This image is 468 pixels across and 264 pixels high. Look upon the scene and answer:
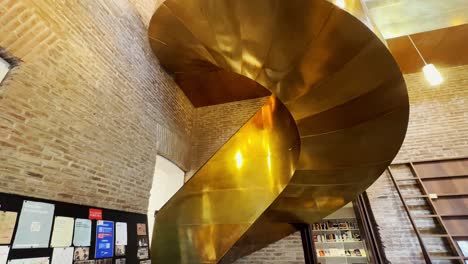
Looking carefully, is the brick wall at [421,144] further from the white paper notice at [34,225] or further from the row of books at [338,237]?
the white paper notice at [34,225]

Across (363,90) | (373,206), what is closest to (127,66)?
(363,90)

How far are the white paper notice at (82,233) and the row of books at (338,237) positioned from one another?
18.5 ft

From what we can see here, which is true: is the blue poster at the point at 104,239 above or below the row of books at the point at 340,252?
above

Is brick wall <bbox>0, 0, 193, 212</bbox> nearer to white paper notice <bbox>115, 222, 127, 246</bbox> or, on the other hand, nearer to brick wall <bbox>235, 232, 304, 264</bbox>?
white paper notice <bbox>115, 222, 127, 246</bbox>

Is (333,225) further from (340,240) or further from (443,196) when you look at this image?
(443,196)

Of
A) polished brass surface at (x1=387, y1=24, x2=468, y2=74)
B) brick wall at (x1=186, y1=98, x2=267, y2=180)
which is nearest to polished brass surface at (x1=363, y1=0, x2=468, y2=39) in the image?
polished brass surface at (x1=387, y1=24, x2=468, y2=74)

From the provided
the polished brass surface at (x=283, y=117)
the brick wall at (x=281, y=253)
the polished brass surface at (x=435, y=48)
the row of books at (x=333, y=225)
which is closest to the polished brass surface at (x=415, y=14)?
the polished brass surface at (x=435, y=48)

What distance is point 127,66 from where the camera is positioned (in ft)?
8.95

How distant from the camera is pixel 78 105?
2.04 meters

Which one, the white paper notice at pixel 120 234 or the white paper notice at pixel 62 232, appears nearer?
the white paper notice at pixel 62 232

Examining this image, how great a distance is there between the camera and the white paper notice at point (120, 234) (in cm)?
223

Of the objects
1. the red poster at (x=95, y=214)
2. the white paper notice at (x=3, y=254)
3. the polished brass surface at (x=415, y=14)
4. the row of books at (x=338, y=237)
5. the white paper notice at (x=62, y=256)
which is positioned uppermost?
the polished brass surface at (x=415, y=14)

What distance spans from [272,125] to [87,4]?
2294 mm

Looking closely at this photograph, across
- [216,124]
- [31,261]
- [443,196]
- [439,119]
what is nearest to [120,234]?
[31,261]
